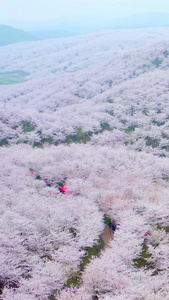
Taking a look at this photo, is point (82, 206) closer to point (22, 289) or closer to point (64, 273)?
point (64, 273)

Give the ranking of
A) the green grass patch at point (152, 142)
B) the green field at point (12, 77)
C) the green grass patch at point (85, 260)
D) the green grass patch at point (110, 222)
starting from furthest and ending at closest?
the green field at point (12, 77)
the green grass patch at point (152, 142)
the green grass patch at point (110, 222)
the green grass patch at point (85, 260)

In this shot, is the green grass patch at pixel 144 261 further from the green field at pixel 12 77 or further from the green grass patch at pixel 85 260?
the green field at pixel 12 77

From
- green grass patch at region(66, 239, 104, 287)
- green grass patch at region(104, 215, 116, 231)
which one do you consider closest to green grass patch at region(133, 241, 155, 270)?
green grass patch at region(66, 239, 104, 287)

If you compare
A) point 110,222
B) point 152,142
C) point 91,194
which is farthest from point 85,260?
point 152,142

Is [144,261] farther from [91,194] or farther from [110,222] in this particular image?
[91,194]

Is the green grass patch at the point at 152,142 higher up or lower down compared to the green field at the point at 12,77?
lower down

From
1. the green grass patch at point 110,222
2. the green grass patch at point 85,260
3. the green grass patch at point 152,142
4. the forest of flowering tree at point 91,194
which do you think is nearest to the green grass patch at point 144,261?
the forest of flowering tree at point 91,194

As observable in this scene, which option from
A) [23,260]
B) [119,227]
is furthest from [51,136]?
[23,260]
